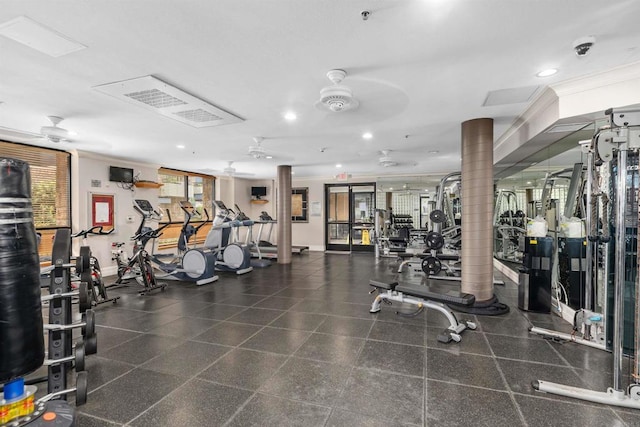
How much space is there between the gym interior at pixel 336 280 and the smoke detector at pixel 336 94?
0.02m

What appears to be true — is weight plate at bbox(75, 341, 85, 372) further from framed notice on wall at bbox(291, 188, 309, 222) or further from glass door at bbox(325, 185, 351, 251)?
framed notice on wall at bbox(291, 188, 309, 222)

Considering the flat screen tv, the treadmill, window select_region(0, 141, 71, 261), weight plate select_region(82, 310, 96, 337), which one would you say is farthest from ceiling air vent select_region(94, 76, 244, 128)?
the flat screen tv

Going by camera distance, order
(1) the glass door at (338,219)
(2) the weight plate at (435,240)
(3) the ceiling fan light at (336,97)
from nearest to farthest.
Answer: (3) the ceiling fan light at (336,97)
(2) the weight plate at (435,240)
(1) the glass door at (338,219)

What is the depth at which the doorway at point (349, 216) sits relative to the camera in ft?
32.2

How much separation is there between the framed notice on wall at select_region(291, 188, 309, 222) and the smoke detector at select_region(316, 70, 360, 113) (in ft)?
24.6

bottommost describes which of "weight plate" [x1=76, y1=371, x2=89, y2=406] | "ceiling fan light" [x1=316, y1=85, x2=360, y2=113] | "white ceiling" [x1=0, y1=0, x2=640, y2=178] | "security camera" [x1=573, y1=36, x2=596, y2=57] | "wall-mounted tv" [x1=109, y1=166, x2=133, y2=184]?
"weight plate" [x1=76, y1=371, x2=89, y2=406]

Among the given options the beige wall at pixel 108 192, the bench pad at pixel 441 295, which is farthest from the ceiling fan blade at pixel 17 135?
the bench pad at pixel 441 295

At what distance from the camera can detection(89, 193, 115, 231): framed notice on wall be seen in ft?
20.6

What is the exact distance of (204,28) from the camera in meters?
2.09

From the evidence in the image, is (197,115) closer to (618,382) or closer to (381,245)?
(618,382)

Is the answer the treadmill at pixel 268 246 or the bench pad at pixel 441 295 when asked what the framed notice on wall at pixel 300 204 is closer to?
the treadmill at pixel 268 246

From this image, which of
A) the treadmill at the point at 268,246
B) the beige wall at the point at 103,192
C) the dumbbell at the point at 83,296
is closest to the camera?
the dumbbell at the point at 83,296

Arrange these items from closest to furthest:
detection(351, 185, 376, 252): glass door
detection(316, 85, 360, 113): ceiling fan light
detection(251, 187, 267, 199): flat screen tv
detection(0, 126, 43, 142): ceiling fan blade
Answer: detection(316, 85, 360, 113): ceiling fan light
detection(0, 126, 43, 142): ceiling fan blade
detection(351, 185, 376, 252): glass door
detection(251, 187, 267, 199): flat screen tv

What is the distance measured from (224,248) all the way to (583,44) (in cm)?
645
